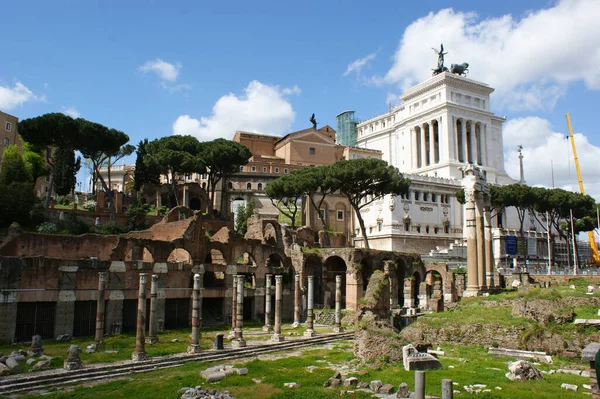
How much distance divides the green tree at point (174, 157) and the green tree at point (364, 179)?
513 inches

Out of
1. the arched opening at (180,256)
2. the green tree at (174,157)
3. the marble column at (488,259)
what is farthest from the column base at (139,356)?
the green tree at (174,157)

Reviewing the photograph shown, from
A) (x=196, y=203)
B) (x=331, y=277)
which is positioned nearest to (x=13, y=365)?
(x=331, y=277)

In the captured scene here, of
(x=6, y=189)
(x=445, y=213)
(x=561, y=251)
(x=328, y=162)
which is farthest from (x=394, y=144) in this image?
(x=6, y=189)

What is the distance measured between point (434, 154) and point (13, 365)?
58.5 meters

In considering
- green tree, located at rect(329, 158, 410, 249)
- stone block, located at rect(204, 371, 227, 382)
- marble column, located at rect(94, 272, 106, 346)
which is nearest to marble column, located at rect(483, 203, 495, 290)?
green tree, located at rect(329, 158, 410, 249)

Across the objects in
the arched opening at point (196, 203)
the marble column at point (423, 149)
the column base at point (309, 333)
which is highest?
the marble column at point (423, 149)

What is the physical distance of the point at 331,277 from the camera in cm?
3812

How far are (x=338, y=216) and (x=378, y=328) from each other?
118 feet

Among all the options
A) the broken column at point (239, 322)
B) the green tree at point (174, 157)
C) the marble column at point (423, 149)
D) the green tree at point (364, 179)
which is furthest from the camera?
the marble column at point (423, 149)

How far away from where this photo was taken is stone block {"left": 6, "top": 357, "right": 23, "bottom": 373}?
53.0ft

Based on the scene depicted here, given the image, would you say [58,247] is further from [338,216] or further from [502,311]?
[338,216]

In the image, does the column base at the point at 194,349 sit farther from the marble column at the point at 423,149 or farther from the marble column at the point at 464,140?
the marble column at the point at 423,149

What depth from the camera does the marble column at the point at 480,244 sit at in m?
28.2

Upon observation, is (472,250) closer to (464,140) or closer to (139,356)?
(139,356)
